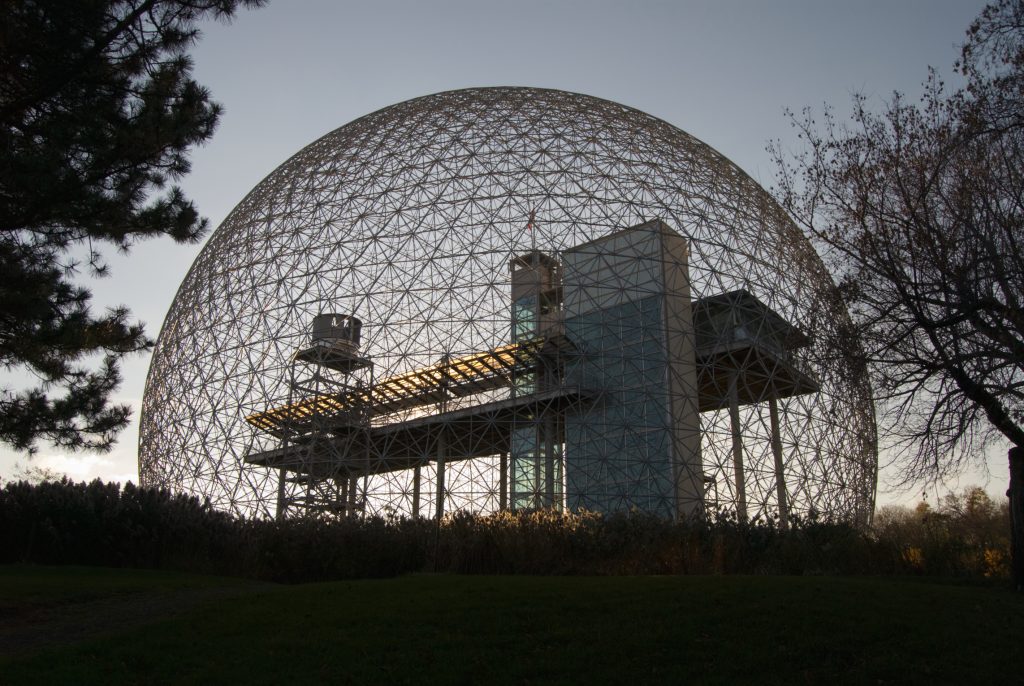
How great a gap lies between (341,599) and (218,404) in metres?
18.0

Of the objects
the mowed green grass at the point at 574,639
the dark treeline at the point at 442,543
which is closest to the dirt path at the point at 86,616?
the mowed green grass at the point at 574,639

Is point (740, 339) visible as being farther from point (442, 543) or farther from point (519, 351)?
point (442, 543)

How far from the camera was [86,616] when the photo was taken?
329 inches

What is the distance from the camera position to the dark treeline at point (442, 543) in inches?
468

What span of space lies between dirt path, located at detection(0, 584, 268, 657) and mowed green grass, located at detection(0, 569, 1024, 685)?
1.19 feet

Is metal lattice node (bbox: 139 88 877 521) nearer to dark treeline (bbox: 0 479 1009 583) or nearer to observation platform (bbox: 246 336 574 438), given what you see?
observation platform (bbox: 246 336 574 438)

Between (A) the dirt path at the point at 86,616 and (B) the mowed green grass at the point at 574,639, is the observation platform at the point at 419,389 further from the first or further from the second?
(B) the mowed green grass at the point at 574,639

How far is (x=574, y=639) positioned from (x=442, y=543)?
637cm

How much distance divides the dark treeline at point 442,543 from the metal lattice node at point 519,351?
6.56m

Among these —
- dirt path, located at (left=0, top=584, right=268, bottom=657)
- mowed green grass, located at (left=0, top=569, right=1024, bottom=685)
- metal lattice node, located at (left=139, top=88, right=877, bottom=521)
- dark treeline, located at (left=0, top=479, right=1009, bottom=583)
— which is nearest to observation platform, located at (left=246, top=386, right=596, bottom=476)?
metal lattice node, located at (left=139, top=88, right=877, bottom=521)

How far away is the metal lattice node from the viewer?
20.9 m

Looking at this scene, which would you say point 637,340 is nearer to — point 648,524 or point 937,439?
point 648,524

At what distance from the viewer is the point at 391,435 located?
23.4 metres

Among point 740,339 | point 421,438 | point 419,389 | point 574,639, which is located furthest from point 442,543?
point 740,339
